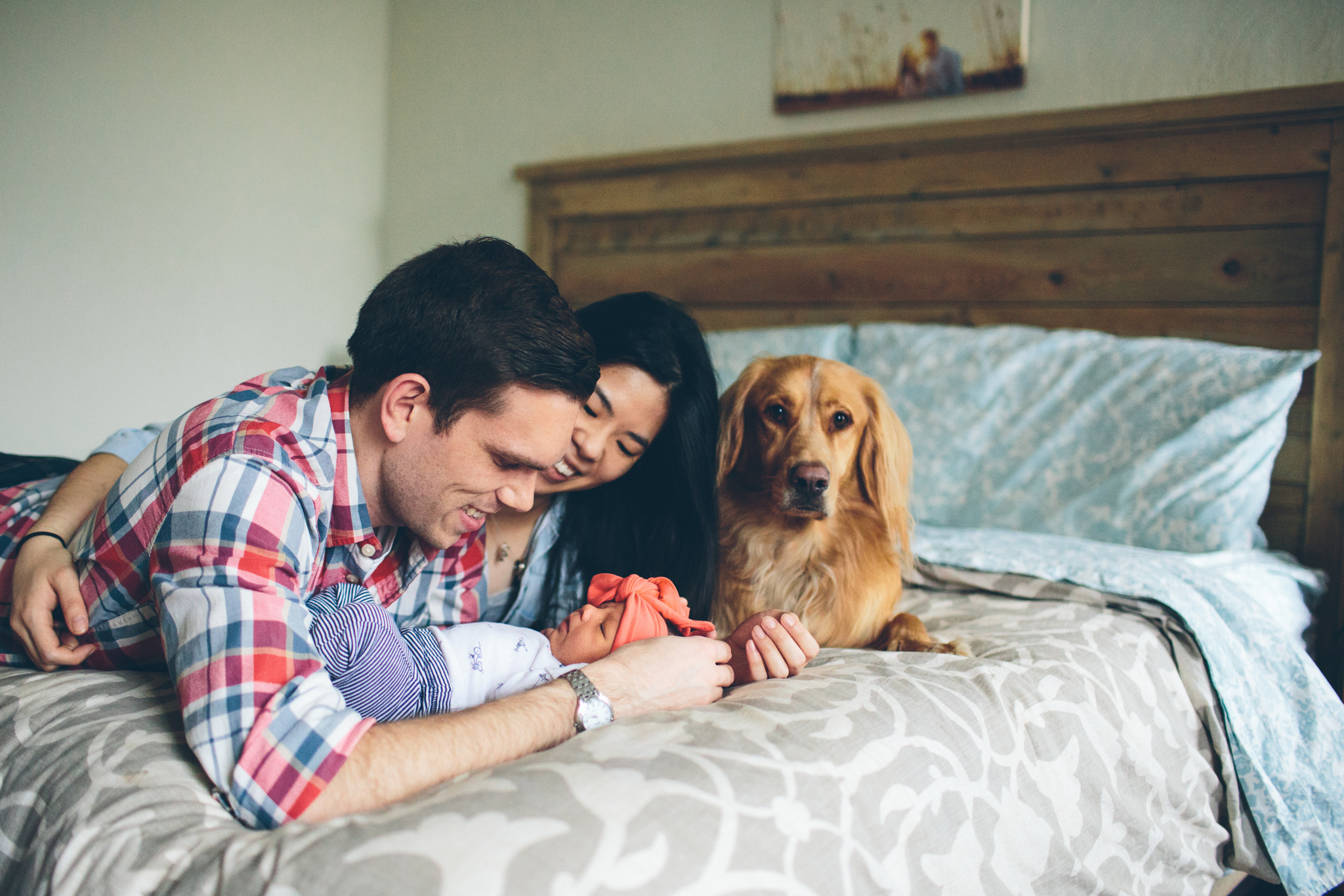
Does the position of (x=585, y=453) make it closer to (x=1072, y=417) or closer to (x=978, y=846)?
(x=978, y=846)

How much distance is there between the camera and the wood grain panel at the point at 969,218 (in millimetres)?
2227

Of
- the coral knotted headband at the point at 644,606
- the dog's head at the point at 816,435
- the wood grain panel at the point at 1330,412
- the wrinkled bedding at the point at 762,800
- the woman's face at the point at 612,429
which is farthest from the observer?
the wood grain panel at the point at 1330,412

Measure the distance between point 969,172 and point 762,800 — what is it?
223cm

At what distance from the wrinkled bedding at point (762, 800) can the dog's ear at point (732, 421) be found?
1.59 ft

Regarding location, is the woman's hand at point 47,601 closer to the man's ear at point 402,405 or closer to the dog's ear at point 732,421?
the man's ear at point 402,405

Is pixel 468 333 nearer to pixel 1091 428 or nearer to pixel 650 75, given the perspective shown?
pixel 1091 428

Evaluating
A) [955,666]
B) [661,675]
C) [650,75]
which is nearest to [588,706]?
[661,675]

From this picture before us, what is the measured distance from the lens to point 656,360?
1.52 metres

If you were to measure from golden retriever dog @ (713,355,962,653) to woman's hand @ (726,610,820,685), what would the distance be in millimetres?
329

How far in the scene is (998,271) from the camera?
8.34 ft

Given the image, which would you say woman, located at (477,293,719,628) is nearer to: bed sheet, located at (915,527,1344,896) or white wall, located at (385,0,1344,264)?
bed sheet, located at (915,527,1344,896)

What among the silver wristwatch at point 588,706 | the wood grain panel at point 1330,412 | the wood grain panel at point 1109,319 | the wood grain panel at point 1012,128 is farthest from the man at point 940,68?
the silver wristwatch at point 588,706

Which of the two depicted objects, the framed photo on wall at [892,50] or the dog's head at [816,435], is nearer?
the dog's head at [816,435]

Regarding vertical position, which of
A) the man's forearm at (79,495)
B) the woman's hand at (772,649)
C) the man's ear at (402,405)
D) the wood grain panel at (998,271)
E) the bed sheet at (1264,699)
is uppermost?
the wood grain panel at (998,271)
